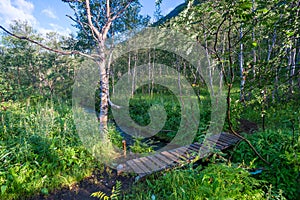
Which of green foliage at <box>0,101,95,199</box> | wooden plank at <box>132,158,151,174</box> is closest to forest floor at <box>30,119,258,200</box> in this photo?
green foliage at <box>0,101,95,199</box>

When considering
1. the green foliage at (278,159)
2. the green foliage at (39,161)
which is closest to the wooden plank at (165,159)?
the green foliage at (278,159)

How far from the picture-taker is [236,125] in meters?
4.83

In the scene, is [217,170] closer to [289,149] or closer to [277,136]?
[289,149]

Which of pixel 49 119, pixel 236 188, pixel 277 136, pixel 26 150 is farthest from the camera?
pixel 49 119

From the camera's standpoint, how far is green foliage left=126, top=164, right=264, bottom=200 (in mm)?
1664

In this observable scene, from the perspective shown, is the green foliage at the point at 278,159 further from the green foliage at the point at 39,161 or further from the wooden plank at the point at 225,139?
the green foliage at the point at 39,161

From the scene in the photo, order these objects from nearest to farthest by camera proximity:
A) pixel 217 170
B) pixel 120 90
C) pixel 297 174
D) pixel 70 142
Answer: pixel 217 170
pixel 297 174
pixel 70 142
pixel 120 90

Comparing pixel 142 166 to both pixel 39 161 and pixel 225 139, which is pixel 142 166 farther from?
pixel 225 139

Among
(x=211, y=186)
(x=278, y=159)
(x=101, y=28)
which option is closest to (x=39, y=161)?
(x=211, y=186)

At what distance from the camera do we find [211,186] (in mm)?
1778

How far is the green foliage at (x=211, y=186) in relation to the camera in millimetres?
1664

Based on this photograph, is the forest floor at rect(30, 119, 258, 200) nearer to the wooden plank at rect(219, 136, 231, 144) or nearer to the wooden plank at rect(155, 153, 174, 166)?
the wooden plank at rect(155, 153, 174, 166)

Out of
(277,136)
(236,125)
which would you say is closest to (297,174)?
(277,136)

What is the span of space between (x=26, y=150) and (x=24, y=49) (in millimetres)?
10370
